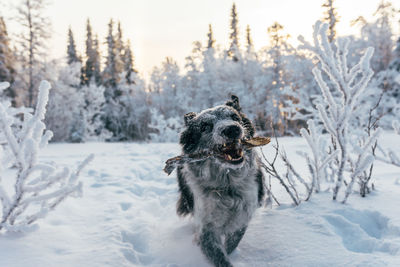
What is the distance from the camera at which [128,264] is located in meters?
2.37

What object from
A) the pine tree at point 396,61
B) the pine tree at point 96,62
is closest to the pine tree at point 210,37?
the pine tree at point 96,62

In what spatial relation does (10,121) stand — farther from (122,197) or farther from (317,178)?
(317,178)

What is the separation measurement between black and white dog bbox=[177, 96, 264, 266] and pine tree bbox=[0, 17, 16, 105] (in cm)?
2299

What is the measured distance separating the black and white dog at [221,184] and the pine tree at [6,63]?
23.0 m

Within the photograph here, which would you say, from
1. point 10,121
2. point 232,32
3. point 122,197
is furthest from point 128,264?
point 232,32

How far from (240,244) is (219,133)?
1.23 meters

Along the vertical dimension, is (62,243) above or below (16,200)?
below

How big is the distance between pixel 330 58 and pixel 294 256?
227cm

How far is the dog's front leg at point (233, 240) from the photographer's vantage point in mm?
2674

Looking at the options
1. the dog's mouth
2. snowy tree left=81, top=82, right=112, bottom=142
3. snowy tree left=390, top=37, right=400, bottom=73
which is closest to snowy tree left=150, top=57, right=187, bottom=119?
snowy tree left=81, top=82, right=112, bottom=142

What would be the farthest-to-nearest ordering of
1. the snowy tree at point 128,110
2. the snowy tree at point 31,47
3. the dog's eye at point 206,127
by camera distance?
the snowy tree at point 128,110, the snowy tree at point 31,47, the dog's eye at point 206,127

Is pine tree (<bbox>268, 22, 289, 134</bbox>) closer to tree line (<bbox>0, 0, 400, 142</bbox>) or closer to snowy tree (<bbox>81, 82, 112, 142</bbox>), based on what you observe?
tree line (<bbox>0, 0, 400, 142</bbox>)

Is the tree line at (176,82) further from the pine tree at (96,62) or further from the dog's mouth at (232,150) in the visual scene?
the dog's mouth at (232,150)

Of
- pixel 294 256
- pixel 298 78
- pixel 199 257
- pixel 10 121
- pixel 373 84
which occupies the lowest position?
pixel 199 257
